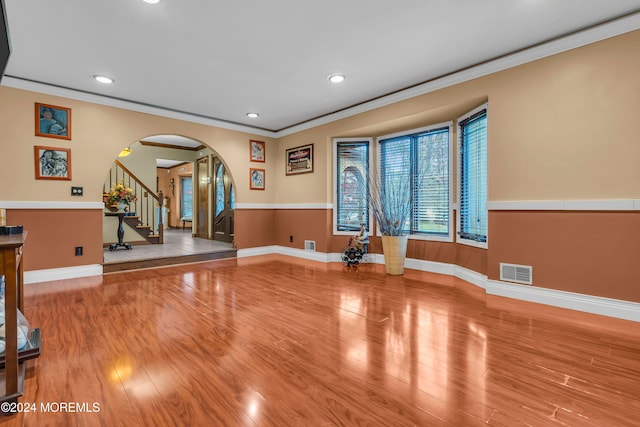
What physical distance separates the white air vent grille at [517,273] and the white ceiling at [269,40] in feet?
7.37

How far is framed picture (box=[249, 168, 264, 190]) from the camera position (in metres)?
6.15

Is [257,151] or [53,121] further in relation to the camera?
[257,151]

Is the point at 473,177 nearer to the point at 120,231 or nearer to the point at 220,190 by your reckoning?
the point at 220,190

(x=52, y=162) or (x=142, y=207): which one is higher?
(x=52, y=162)

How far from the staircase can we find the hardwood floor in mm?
3704

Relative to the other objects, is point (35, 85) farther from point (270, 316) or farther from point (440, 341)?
point (440, 341)

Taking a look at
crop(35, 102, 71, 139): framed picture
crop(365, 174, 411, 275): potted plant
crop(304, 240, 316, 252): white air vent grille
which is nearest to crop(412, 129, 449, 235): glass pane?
crop(365, 174, 411, 275): potted plant

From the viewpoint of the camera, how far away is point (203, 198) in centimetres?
857

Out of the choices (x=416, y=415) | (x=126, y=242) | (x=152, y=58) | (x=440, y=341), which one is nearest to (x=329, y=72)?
(x=152, y=58)

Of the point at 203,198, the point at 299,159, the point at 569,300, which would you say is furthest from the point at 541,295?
the point at 203,198

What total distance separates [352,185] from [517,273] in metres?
2.92

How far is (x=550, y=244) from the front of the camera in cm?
300

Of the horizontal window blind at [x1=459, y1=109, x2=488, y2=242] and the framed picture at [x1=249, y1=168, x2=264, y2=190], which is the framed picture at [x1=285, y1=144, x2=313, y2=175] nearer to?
the framed picture at [x1=249, y1=168, x2=264, y2=190]
